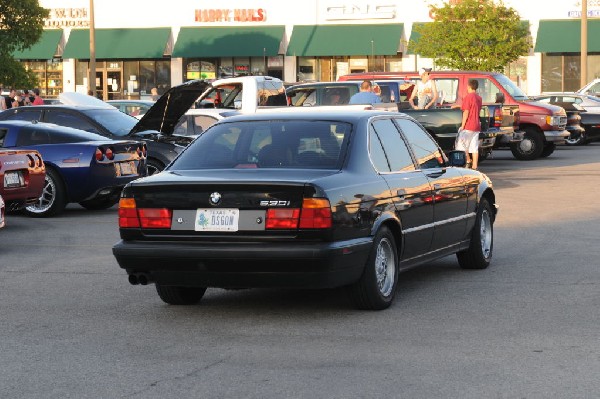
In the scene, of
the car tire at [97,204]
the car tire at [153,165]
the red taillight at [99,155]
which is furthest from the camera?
the car tire at [153,165]

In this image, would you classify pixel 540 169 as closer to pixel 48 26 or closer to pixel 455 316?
pixel 455 316

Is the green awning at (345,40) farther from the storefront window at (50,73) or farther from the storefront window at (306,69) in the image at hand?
the storefront window at (50,73)

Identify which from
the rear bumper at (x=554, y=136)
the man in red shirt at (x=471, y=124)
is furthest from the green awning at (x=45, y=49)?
the man in red shirt at (x=471, y=124)

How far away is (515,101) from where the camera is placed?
90.8 feet

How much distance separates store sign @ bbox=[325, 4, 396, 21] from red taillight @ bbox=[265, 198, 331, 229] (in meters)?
44.7

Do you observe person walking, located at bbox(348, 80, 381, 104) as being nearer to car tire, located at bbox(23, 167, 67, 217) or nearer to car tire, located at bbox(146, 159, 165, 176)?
car tire, located at bbox(146, 159, 165, 176)

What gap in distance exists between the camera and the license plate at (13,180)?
1432 cm

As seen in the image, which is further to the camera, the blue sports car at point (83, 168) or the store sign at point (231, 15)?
the store sign at point (231, 15)

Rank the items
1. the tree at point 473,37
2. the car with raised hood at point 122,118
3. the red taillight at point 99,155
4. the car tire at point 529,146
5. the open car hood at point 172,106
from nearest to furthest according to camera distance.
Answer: the red taillight at point 99,155 → the car with raised hood at point 122,118 → the open car hood at point 172,106 → the car tire at point 529,146 → the tree at point 473,37

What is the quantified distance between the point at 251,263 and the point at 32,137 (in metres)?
9.58

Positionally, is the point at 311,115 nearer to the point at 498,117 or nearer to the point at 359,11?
the point at 498,117

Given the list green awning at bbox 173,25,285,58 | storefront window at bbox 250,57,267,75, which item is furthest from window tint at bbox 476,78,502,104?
storefront window at bbox 250,57,267,75

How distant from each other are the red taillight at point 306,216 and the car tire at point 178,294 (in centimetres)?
128

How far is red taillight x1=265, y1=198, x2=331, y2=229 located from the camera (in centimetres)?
812
